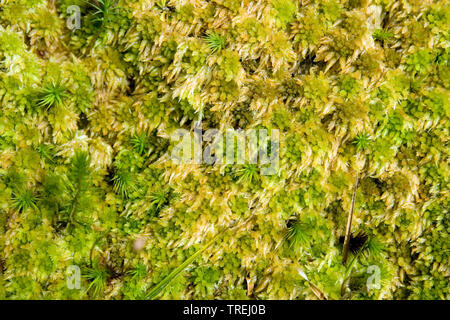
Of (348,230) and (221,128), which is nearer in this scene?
(221,128)

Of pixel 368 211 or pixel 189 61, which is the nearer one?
pixel 189 61

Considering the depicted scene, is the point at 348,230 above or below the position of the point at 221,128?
below

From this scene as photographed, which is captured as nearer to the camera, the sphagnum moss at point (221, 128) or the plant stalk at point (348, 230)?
the sphagnum moss at point (221, 128)

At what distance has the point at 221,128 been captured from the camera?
1974 millimetres

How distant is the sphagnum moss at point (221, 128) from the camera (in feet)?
6.34

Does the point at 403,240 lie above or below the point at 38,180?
below

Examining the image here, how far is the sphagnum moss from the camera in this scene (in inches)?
76.1

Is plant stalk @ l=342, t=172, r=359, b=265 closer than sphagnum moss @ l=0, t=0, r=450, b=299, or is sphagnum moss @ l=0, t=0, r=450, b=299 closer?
sphagnum moss @ l=0, t=0, r=450, b=299

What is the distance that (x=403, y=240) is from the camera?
2.07 metres

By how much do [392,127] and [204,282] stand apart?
125 centimetres

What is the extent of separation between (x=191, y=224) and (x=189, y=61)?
81cm

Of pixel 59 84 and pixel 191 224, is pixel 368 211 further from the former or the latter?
pixel 59 84
